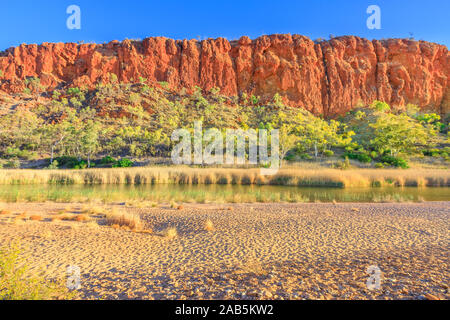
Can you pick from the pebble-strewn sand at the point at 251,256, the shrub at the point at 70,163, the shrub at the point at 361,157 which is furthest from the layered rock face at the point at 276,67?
the pebble-strewn sand at the point at 251,256

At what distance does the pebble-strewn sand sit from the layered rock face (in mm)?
64528

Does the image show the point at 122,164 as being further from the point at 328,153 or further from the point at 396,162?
the point at 396,162

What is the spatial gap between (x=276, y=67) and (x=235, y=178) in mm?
55791

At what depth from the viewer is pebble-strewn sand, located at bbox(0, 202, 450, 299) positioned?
3951mm

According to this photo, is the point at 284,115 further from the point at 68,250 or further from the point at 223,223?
the point at 68,250

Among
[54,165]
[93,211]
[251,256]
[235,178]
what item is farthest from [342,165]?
[54,165]

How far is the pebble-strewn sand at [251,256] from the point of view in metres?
3.95

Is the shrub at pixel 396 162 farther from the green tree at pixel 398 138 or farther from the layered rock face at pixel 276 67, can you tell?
the layered rock face at pixel 276 67

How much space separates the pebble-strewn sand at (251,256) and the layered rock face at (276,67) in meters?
64.5

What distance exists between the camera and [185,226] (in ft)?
28.8

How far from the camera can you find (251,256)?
5734 mm

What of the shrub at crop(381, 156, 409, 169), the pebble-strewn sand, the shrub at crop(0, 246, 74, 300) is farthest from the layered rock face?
the shrub at crop(0, 246, 74, 300)
